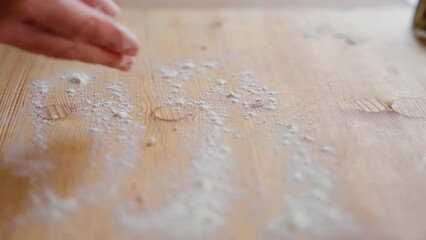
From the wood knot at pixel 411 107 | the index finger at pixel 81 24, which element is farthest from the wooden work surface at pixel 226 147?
the index finger at pixel 81 24

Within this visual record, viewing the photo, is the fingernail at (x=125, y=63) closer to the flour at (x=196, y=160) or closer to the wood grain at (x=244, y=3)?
the flour at (x=196, y=160)

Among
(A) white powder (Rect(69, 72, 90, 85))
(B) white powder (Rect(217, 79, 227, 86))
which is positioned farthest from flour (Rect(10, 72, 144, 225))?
(B) white powder (Rect(217, 79, 227, 86))

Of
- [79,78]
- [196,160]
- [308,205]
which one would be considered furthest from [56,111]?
[308,205]

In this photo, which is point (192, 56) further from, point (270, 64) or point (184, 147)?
point (184, 147)

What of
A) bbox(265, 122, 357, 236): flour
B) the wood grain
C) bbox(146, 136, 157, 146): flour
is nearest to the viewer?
bbox(265, 122, 357, 236): flour

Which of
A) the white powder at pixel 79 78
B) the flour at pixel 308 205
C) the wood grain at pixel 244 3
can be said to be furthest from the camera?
the wood grain at pixel 244 3

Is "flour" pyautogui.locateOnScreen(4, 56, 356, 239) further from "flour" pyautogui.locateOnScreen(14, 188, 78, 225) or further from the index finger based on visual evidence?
the index finger
